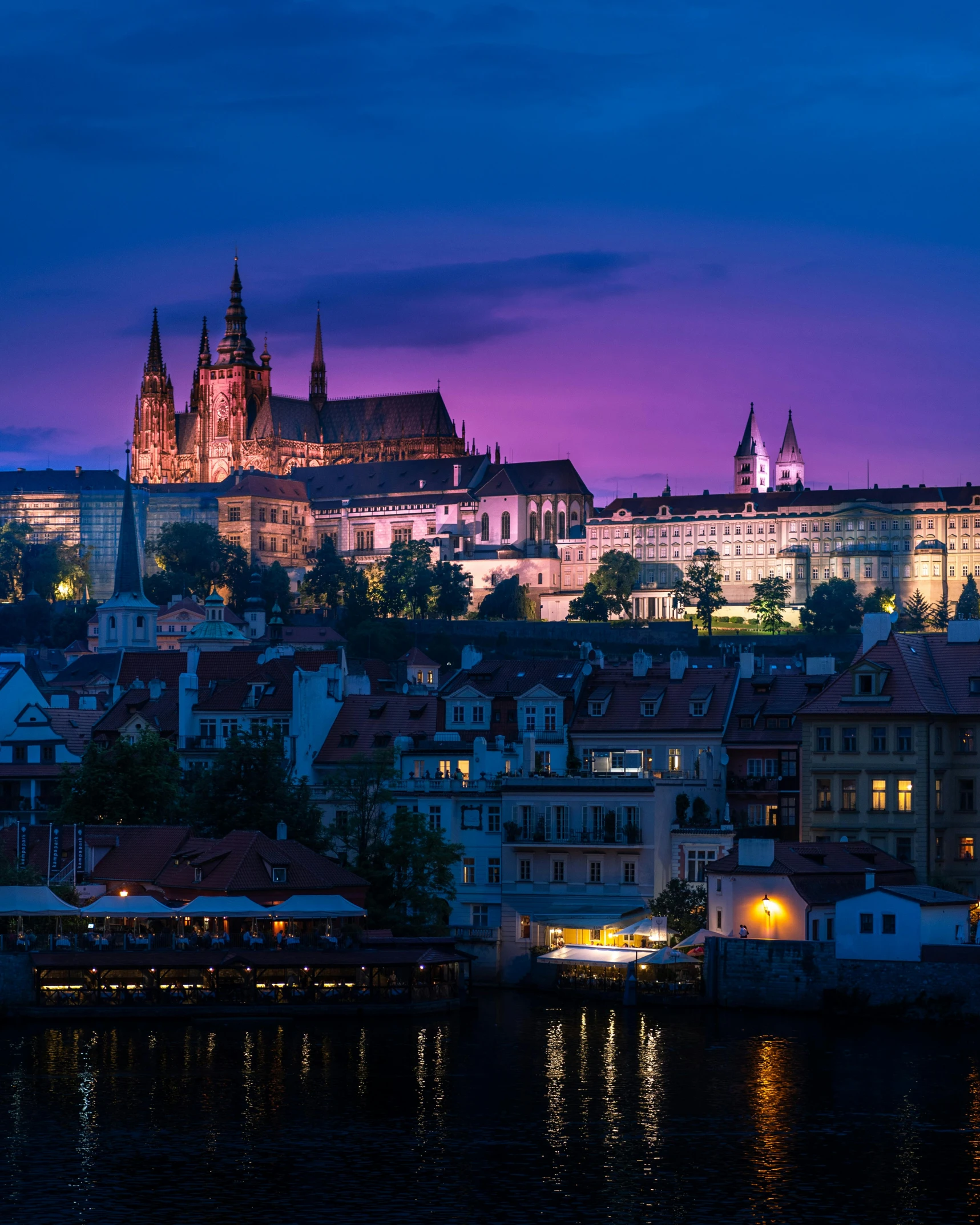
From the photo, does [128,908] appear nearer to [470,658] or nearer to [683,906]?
[683,906]

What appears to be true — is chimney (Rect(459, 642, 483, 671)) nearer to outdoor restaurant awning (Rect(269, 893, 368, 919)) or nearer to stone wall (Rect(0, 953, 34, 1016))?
outdoor restaurant awning (Rect(269, 893, 368, 919))

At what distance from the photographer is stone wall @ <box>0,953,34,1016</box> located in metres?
78.1

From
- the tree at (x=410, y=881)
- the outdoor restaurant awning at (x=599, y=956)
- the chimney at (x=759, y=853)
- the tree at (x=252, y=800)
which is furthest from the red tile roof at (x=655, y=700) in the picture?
the chimney at (x=759, y=853)

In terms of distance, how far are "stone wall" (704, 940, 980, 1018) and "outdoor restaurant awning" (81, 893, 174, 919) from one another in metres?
18.5

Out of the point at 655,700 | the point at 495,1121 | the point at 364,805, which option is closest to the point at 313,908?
the point at 364,805

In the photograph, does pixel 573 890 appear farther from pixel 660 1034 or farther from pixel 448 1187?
pixel 448 1187

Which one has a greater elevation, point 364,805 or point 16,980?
point 364,805

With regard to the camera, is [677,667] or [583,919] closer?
[583,919]

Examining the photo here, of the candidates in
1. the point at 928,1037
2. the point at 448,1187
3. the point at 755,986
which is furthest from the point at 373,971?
the point at 448,1187

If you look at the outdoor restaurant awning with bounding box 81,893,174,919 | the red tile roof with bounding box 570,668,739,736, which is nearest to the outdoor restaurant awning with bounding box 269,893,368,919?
the outdoor restaurant awning with bounding box 81,893,174,919

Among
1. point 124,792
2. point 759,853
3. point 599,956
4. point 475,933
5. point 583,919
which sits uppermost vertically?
point 124,792

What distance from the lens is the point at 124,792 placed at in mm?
91812

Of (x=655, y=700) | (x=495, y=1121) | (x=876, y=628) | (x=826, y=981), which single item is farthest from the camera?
(x=655, y=700)

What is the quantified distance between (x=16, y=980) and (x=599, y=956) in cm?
1949
